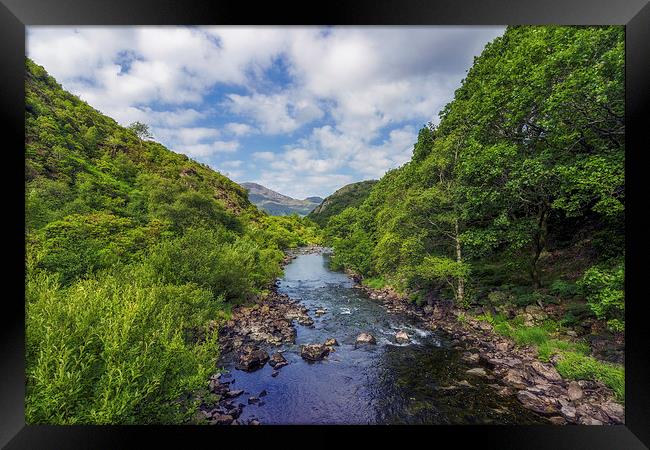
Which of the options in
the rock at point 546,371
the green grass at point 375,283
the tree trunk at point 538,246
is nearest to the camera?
the rock at point 546,371

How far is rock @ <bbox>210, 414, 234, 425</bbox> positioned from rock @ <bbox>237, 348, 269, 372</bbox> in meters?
1.60

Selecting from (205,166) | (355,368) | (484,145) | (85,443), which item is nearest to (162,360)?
(85,443)

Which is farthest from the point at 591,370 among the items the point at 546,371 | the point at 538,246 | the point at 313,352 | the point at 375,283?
the point at 375,283

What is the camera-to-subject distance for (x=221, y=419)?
482 cm

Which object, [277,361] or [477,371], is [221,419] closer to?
[277,361]

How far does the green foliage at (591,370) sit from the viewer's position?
15.0 ft

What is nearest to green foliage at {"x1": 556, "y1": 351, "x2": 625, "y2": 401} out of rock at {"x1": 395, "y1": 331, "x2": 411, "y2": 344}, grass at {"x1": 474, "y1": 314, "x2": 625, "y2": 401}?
grass at {"x1": 474, "y1": 314, "x2": 625, "y2": 401}

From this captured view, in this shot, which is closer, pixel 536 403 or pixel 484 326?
pixel 536 403

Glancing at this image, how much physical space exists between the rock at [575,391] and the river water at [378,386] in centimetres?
94

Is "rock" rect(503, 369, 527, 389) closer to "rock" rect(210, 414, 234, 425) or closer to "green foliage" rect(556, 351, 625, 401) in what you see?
"green foliage" rect(556, 351, 625, 401)

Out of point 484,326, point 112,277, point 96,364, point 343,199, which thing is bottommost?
point 484,326

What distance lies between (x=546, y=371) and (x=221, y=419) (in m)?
7.32

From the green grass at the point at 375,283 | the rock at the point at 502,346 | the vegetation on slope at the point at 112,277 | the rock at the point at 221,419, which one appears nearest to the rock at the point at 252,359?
the vegetation on slope at the point at 112,277
